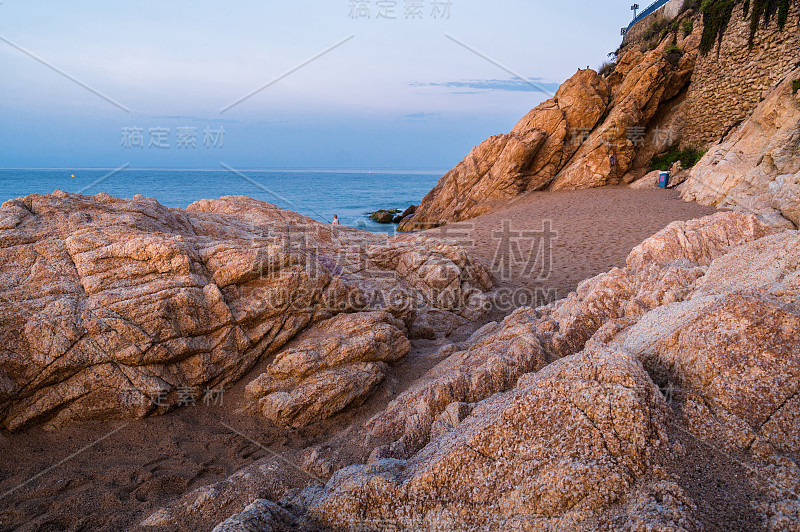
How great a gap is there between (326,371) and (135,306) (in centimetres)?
217

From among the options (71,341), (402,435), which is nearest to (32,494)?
(71,341)

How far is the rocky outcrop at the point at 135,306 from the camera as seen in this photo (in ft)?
14.1

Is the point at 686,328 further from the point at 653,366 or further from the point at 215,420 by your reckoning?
the point at 215,420

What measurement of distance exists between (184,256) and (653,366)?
492cm

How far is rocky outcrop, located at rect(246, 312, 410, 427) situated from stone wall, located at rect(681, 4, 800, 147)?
20.3m

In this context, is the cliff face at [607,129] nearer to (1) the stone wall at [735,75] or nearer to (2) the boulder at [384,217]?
(1) the stone wall at [735,75]

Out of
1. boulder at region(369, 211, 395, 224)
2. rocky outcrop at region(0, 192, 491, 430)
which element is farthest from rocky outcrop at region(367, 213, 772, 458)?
boulder at region(369, 211, 395, 224)

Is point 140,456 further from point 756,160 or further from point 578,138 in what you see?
point 578,138

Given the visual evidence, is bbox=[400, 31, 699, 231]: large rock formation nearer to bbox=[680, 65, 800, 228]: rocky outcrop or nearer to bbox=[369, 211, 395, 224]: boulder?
bbox=[680, 65, 800, 228]: rocky outcrop

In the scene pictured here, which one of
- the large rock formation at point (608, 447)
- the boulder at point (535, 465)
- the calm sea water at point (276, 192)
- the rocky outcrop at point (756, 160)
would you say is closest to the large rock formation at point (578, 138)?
the rocky outcrop at point (756, 160)

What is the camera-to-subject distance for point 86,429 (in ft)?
14.3

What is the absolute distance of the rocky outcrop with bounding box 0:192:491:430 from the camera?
430cm

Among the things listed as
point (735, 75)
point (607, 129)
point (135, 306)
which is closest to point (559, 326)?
point (135, 306)

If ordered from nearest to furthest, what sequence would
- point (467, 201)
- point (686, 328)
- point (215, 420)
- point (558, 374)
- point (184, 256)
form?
1. point (558, 374)
2. point (686, 328)
3. point (215, 420)
4. point (184, 256)
5. point (467, 201)
